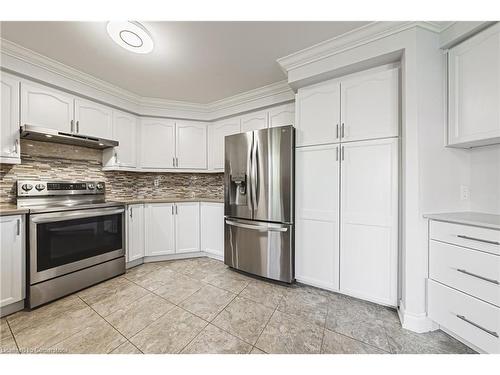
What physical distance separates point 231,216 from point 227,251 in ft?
1.53

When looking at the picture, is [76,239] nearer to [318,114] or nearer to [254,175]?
[254,175]

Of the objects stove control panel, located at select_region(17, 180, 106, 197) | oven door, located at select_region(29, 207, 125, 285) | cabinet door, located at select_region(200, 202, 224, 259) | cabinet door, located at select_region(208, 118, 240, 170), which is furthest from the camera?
cabinet door, located at select_region(208, 118, 240, 170)

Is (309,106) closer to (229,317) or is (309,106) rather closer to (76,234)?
(229,317)

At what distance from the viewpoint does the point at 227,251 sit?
263 centimetres

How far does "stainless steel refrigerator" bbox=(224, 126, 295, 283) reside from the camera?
2.14 m

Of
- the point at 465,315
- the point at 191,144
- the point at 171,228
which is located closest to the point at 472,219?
the point at 465,315

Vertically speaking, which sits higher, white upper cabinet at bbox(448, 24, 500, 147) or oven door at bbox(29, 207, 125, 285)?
white upper cabinet at bbox(448, 24, 500, 147)

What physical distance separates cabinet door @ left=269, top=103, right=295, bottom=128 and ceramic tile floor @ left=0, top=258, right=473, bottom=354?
1965 millimetres

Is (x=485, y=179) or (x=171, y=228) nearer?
(x=485, y=179)

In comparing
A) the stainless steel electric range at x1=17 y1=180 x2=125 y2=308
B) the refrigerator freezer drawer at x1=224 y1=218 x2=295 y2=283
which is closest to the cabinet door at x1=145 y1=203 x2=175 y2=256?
the stainless steel electric range at x1=17 y1=180 x2=125 y2=308

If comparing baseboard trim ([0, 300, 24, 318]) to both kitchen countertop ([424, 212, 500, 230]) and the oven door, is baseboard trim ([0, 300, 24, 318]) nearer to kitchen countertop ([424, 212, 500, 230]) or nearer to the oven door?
the oven door

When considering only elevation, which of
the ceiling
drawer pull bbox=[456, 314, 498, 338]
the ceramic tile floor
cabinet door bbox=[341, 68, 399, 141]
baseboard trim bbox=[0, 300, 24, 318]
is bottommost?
the ceramic tile floor

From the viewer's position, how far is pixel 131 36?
1699 mm

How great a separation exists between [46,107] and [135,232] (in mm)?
1640
